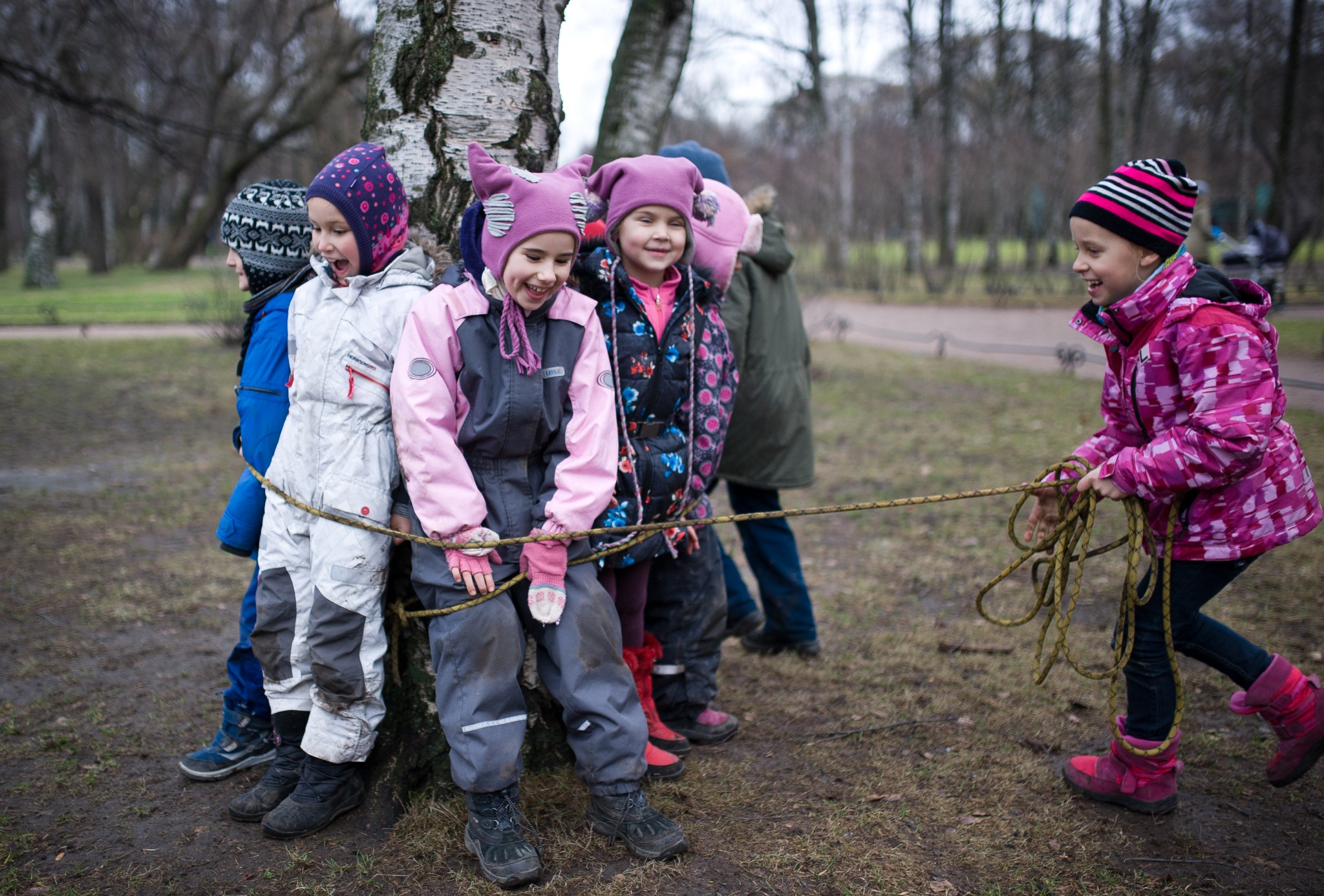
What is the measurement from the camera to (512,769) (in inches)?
92.2

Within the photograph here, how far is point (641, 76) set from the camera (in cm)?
599

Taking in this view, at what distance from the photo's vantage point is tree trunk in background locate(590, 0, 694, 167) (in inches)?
232

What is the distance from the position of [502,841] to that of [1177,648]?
1889mm

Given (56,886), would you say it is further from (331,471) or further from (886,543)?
(886,543)

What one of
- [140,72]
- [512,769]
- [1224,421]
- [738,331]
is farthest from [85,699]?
[140,72]

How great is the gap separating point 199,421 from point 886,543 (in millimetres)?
6355

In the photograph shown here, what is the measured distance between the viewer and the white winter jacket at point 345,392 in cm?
239

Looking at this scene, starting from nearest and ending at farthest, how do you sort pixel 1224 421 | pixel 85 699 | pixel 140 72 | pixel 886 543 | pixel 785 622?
pixel 1224 421
pixel 85 699
pixel 785 622
pixel 886 543
pixel 140 72

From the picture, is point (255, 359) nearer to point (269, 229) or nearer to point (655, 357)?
point (269, 229)

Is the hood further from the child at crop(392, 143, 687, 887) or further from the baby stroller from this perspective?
the baby stroller

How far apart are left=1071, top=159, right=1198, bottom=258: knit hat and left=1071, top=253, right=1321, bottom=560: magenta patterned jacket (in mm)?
86

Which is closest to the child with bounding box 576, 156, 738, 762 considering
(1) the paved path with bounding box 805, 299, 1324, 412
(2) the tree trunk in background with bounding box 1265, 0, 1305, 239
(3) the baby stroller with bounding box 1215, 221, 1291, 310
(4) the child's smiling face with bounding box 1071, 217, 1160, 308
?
(4) the child's smiling face with bounding box 1071, 217, 1160, 308

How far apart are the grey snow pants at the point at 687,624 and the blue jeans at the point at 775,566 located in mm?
563

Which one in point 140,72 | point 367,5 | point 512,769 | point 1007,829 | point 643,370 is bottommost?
point 1007,829
